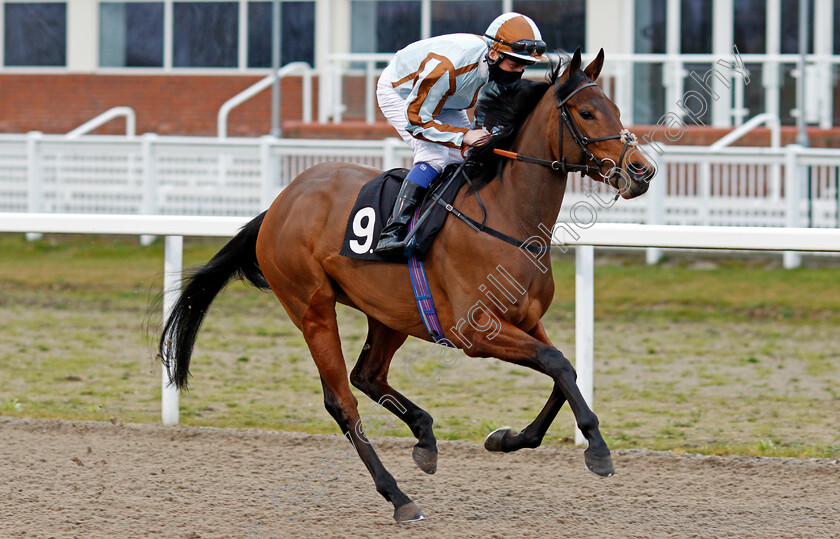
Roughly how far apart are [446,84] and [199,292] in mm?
1681

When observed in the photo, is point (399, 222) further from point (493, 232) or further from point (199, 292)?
point (199, 292)

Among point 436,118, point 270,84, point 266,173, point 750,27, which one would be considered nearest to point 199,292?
point 436,118

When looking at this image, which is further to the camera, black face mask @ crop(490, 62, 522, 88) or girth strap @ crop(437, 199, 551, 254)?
black face mask @ crop(490, 62, 522, 88)

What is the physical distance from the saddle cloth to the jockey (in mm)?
62

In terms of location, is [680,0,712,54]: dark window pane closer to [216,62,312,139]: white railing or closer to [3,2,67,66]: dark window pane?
[216,62,312,139]: white railing

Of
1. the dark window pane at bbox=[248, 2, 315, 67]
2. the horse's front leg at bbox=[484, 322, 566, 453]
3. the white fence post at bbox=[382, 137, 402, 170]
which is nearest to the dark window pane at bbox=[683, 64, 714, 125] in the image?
the white fence post at bbox=[382, 137, 402, 170]

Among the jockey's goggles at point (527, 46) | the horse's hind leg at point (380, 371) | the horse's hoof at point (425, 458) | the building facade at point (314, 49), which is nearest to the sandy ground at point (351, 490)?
the horse's hoof at point (425, 458)

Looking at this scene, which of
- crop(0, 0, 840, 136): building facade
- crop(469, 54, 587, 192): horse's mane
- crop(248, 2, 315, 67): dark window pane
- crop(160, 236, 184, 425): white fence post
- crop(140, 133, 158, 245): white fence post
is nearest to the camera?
crop(469, 54, 587, 192): horse's mane

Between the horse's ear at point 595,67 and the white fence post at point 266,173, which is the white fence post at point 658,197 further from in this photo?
the horse's ear at point 595,67

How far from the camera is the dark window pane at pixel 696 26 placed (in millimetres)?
14055

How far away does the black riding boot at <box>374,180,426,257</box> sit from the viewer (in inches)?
169

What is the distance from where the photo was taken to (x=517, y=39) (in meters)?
4.11

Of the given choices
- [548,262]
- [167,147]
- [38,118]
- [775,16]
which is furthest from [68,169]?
[548,262]

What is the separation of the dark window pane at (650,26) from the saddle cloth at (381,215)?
34.3 feet
